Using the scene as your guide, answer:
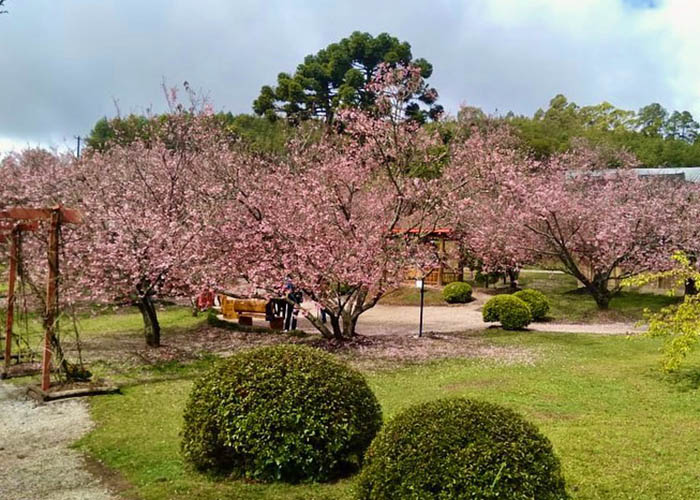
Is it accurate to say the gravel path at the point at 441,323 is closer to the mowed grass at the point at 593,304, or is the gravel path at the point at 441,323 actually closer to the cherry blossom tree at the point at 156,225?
the mowed grass at the point at 593,304

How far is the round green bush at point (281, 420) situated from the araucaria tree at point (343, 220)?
7006 millimetres

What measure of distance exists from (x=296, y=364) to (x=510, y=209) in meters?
15.5

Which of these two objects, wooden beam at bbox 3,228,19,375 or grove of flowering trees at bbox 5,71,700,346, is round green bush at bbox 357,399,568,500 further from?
grove of flowering trees at bbox 5,71,700,346

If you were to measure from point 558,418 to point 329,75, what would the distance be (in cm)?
3450

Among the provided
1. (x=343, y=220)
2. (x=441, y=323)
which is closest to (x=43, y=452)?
(x=343, y=220)

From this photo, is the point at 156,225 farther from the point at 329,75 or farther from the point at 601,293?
the point at 329,75

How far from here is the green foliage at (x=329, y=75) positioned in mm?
37438

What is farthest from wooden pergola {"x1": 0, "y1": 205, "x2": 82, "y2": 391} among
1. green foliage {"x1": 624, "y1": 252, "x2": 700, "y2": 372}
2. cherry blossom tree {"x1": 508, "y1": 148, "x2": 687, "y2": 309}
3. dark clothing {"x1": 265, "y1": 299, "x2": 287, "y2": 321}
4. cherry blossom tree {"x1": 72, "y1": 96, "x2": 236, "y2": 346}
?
cherry blossom tree {"x1": 508, "y1": 148, "x2": 687, "y2": 309}

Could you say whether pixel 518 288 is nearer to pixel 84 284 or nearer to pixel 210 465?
pixel 84 284

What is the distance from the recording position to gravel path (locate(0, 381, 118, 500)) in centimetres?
459

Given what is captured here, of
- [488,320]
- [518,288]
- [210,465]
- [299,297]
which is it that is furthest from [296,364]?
[518,288]

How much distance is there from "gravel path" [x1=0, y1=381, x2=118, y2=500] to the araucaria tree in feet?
17.5

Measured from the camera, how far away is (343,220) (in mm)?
12578

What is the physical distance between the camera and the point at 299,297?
44.2 ft
